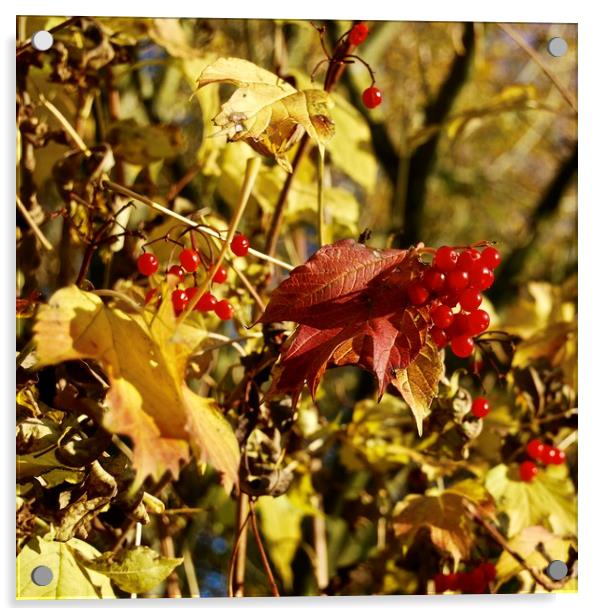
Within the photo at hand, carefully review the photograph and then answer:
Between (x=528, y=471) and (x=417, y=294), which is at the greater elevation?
(x=417, y=294)

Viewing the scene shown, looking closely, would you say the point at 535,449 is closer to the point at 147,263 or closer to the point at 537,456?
the point at 537,456

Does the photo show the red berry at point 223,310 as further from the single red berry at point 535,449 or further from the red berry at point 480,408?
the single red berry at point 535,449

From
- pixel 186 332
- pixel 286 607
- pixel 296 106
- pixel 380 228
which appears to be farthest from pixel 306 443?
pixel 380 228

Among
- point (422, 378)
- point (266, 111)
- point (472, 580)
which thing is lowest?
point (472, 580)

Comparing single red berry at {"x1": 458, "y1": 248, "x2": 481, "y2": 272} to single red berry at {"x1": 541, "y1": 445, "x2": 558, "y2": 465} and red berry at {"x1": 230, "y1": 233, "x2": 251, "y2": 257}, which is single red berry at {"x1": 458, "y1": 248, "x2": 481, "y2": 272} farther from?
single red berry at {"x1": 541, "y1": 445, "x2": 558, "y2": 465}

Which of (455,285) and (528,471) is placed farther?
(528,471)

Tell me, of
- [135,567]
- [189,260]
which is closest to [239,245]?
[189,260]

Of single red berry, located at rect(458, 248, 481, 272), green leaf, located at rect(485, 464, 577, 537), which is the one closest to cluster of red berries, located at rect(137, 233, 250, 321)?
single red berry, located at rect(458, 248, 481, 272)

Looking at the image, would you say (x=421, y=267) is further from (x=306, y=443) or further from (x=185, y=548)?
(x=185, y=548)
